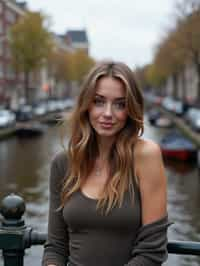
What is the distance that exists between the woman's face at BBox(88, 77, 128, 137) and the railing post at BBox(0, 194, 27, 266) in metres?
0.58

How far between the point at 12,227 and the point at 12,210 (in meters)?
0.10

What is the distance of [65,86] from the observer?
103 metres

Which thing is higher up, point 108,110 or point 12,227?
point 108,110

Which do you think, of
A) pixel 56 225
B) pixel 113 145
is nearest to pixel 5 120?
pixel 56 225

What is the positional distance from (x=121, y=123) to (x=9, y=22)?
197ft

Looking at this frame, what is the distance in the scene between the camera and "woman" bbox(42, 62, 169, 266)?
82.6 inches

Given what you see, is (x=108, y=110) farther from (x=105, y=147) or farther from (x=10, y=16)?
(x=10, y=16)

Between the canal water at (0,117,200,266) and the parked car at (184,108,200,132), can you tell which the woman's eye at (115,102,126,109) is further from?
the parked car at (184,108,200,132)

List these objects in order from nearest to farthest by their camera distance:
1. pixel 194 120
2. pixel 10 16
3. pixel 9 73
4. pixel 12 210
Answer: pixel 12 210, pixel 194 120, pixel 10 16, pixel 9 73

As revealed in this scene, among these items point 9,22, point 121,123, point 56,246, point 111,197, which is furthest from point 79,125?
point 9,22

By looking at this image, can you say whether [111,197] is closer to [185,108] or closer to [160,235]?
[160,235]

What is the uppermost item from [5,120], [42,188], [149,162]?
[149,162]

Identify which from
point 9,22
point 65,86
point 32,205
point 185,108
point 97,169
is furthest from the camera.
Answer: point 65,86

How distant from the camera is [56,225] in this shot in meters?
2.33
